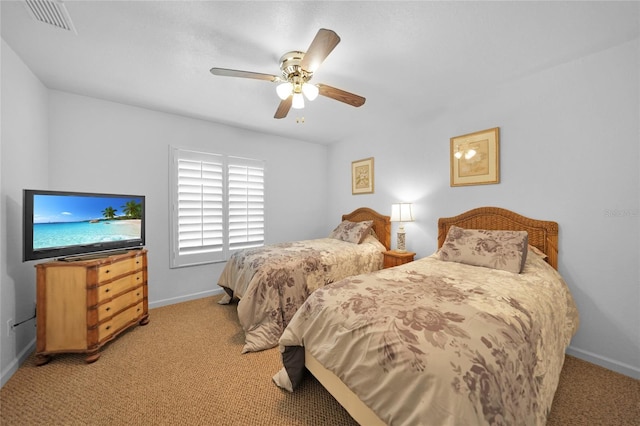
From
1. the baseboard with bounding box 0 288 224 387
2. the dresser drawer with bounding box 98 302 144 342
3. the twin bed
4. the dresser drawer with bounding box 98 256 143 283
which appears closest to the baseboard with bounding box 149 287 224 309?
the baseboard with bounding box 0 288 224 387

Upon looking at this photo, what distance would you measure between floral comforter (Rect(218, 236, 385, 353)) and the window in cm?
59

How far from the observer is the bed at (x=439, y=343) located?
2.92 ft

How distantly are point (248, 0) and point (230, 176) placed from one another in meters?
2.38

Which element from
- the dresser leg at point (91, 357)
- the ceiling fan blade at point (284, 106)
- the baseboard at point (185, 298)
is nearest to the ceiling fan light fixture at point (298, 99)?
the ceiling fan blade at point (284, 106)

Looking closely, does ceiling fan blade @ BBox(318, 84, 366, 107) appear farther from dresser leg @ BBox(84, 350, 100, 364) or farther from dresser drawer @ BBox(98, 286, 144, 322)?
dresser leg @ BBox(84, 350, 100, 364)

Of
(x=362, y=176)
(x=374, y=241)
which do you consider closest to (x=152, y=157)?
(x=362, y=176)

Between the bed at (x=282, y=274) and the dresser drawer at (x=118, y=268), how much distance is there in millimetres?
933

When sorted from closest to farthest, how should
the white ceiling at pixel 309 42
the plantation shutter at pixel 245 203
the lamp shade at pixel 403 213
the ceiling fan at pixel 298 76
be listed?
the white ceiling at pixel 309 42 → the ceiling fan at pixel 298 76 → the lamp shade at pixel 403 213 → the plantation shutter at pixel 245 203

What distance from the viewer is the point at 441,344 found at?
3.21 ft

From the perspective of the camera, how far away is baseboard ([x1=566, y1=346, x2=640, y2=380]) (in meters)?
1.78

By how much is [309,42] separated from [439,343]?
2.04 m

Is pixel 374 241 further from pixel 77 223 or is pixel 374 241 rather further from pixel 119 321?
pixel 77 223

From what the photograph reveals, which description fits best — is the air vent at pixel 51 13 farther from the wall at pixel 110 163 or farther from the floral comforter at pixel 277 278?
the floral comforter at pixel 277 278

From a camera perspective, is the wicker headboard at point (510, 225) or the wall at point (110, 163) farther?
the wicker headboard at point (510, 225)
